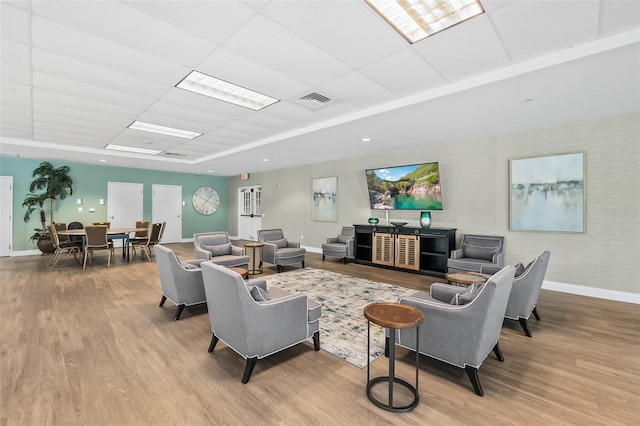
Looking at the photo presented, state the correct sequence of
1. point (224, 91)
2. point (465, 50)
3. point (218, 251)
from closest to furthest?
point (465, 50) < point (224, 91) < point (218, 251)

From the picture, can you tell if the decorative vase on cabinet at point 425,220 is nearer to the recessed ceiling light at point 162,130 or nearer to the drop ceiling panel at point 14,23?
the recessed ceiling light at point 162,130

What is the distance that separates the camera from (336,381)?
2287 mm

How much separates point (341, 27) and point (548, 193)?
4.62 m

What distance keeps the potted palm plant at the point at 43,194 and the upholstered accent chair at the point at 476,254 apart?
33.4 ft


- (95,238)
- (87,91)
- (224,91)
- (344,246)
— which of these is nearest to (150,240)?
(95,238)

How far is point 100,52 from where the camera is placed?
9.23ft

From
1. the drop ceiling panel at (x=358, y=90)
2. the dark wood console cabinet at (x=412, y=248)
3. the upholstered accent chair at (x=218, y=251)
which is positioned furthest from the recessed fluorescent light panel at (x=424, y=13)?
the upholstered accent chair at (x=218, y=251)

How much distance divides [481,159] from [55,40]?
20.9 feet

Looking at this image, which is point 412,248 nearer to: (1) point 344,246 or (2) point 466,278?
(1) point 344,246

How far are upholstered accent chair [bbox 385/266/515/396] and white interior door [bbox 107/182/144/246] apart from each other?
34.0ft

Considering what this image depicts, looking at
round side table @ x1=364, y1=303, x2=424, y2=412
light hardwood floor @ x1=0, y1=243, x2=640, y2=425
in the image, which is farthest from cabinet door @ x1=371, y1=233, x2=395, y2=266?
round side table @ x1=364, y1=303, x2=424, y2=412

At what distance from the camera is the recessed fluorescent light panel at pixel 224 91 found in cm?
350

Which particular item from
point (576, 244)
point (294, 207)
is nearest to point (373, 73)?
point (576, 244)

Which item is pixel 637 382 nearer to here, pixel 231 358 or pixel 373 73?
pixel 231 358
